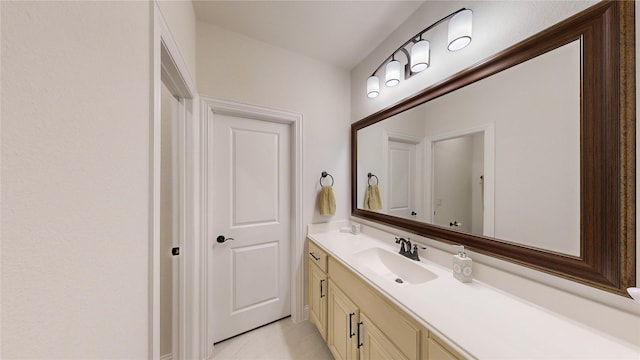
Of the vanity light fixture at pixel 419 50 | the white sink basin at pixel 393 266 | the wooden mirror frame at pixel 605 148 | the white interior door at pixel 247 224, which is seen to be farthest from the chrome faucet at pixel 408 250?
the vanity light fixture at pixel 419 50

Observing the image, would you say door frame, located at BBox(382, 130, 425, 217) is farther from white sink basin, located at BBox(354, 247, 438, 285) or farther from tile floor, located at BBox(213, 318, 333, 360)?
tile floor, located at BBox(213, 318, 333, 360)

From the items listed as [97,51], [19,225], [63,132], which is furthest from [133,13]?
[19,225]

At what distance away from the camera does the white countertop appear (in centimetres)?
61

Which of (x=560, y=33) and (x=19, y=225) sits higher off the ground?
(x=560, y=33)

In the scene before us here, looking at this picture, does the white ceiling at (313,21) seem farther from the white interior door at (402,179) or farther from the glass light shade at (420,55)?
the white interior door at (402,179)

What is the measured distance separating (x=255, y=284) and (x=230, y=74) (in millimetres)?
1742

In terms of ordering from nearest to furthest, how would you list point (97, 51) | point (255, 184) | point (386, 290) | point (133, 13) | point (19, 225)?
point (19, 225)
point (97, 51)
point (133, 13)
point (386, 290)
point (255, 184)

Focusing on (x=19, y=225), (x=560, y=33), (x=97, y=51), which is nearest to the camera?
(x=19, y=225)

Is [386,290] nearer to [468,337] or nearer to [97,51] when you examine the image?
[468,337]

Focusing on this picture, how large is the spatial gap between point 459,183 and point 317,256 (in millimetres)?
1118

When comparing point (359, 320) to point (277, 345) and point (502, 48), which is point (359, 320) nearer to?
point (277, 345)

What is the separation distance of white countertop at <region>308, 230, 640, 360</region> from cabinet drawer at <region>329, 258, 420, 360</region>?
0.05m

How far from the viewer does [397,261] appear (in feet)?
4.49

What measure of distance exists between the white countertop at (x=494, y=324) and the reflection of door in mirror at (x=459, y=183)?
0.32 m
